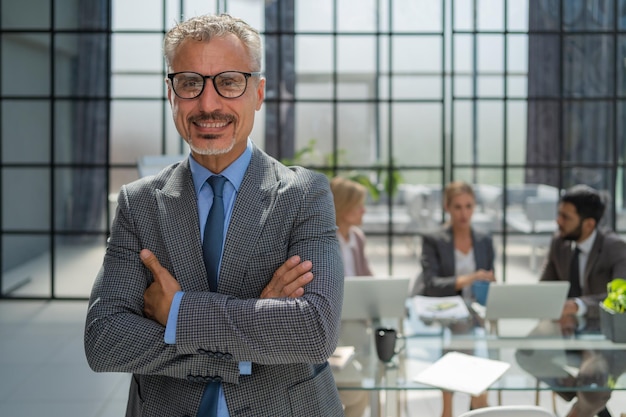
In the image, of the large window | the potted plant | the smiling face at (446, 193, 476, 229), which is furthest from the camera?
the large window

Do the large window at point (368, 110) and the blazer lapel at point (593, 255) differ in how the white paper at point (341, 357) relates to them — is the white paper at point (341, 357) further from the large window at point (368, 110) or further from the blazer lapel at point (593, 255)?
the large window at point (368, 110)

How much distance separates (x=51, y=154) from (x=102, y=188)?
2.04 feet

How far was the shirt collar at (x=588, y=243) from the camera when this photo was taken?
4.58m

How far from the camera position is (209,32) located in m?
1.66

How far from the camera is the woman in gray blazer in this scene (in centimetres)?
487

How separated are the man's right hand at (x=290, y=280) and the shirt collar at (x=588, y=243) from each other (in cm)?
334

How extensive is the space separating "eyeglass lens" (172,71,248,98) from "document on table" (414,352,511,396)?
162 cm

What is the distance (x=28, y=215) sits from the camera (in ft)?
25.8

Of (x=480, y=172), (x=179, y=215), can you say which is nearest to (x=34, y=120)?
(x=480, y=172)

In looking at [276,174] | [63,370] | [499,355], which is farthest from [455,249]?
[276,174]

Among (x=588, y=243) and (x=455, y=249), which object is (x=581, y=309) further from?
(x=455, y=249)

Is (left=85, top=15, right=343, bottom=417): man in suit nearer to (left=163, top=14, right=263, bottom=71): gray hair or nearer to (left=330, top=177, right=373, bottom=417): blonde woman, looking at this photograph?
(left=163, top=14, right=263, bottom=71): gray hair

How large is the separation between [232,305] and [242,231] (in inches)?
6.8

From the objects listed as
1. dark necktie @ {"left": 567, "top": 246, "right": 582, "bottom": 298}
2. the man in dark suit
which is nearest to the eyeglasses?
the man in dark suit
